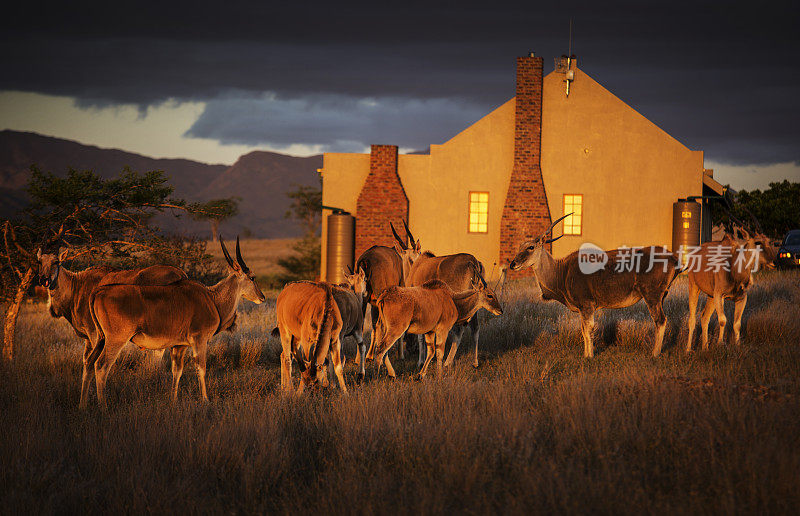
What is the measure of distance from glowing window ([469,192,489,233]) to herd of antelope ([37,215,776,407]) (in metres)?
14.6

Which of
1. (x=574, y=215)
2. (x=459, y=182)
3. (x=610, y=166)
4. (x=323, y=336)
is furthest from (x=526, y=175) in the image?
(x=323, y=336)

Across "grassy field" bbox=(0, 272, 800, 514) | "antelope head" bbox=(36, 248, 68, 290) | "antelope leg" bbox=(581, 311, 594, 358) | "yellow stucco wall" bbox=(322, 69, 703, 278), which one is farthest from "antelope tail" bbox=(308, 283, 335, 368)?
"yellow stucco wall" bbox=(322, 69, 703, 278)

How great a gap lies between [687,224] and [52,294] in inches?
948

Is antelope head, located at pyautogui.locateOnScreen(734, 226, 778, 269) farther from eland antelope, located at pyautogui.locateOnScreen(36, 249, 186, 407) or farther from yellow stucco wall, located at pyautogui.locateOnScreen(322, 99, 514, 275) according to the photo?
yellow stucco wall, located at pyautogui.locateOnScreen(322, 99, 514, 275)

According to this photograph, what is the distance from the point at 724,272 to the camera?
39.8 ft

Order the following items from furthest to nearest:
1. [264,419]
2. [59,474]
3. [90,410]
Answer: [90,410] → [264,419] → [59,474]

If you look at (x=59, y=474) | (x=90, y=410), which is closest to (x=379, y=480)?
(x=59, y=474)

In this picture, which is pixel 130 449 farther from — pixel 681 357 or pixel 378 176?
pixel 378 176

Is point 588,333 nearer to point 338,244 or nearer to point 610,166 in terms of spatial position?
point 338,244

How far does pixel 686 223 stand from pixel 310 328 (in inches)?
874

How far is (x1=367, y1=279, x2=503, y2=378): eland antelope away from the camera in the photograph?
32.4ft

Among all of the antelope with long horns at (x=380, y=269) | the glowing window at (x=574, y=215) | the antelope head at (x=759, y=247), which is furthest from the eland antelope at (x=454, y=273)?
the glowing window at (x=574, y=215)

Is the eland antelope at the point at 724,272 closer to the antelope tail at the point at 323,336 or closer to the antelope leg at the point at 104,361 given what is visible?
the antelope tail at the point at 323,336

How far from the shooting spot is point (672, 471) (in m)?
5.73
